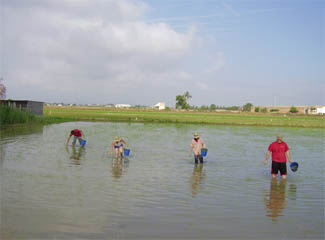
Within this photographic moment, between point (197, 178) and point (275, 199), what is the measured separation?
10.3 feet

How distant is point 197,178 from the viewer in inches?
469

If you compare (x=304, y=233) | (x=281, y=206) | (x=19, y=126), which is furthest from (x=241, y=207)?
(x=19, y=126)

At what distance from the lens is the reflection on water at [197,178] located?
1021 cm

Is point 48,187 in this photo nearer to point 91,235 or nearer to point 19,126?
point 91,235

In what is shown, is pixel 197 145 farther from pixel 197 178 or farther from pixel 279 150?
pixel 279 150

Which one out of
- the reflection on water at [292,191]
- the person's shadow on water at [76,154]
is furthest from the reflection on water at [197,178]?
the person's shadow on water at [76,154]

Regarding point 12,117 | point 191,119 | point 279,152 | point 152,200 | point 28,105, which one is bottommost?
point 152,200

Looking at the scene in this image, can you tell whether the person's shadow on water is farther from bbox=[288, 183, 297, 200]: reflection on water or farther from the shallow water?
bbox=[288, 183, 297, 200]: reflection on water

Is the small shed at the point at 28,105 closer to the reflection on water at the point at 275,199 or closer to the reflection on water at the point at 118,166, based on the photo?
the reflection on water at the point at 118,166

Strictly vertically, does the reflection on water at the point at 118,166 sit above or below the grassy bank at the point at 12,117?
below

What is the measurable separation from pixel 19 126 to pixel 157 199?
2601cm

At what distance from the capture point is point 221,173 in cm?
1314

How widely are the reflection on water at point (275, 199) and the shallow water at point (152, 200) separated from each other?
0.09ft

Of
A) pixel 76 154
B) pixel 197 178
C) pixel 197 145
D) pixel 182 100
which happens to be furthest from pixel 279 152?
pixel 182 100
